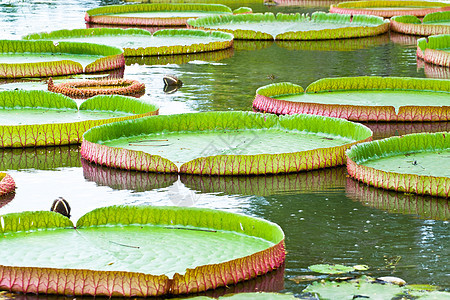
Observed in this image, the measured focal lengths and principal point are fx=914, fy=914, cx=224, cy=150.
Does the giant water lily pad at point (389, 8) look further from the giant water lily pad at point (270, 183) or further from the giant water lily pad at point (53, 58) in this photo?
the giant water lily pad at point (270, 183)

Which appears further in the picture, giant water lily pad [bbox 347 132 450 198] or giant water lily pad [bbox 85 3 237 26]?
giant water lily pad [bbox 85 3 237 26]

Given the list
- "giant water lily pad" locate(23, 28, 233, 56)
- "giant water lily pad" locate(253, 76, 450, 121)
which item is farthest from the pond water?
"giant water lily pad" locate(23, 28, 233, 56)

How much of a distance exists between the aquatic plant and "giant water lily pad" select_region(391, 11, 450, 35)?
8615 millimetres

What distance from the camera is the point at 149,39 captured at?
19.3 metres

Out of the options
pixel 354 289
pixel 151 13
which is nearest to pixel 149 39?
Answer: pixel 151 13

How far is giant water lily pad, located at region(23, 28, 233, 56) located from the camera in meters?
17.5

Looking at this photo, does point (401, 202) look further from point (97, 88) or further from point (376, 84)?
point (97, 88)

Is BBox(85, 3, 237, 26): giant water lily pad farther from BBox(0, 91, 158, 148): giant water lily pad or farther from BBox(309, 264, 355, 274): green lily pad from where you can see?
BBox(309, 264, 355, 274): green lily pad

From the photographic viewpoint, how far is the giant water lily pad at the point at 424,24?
2003cm

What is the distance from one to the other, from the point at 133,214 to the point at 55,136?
359 centimetres

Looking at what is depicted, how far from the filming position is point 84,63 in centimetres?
1565

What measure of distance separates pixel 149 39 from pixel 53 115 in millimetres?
8528

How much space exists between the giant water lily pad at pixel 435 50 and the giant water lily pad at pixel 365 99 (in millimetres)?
3270

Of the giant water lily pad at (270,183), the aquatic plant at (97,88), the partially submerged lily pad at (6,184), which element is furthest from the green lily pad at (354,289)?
the aquatic plant at (97,88)
